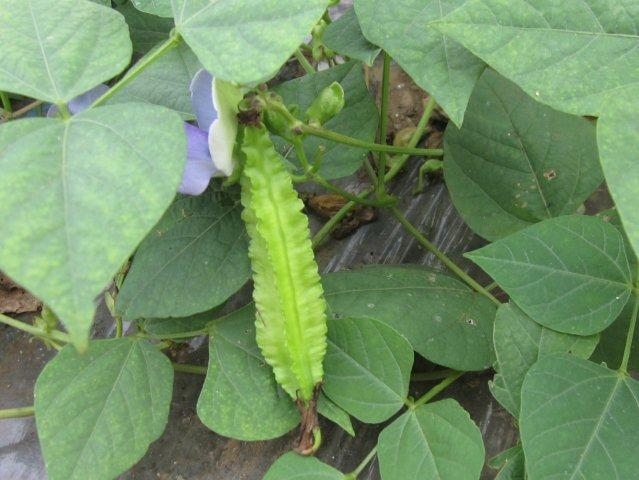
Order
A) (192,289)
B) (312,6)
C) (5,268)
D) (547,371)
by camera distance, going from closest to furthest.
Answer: (5,268) < (312,6) < (547,371) < (192,289)

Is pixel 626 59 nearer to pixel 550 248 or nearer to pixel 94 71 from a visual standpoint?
pixel 550 248

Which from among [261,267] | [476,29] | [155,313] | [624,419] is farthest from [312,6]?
[624,419]

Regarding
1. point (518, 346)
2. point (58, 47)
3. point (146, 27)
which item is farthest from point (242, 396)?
point (146, 27)

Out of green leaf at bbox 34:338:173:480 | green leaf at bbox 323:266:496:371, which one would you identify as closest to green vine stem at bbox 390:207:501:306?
green leaf at bbox 323:266:496:371

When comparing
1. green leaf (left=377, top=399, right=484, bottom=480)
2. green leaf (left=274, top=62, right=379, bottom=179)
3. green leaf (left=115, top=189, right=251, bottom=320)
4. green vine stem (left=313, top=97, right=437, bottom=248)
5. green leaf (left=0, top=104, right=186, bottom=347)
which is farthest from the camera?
green vine stem (left=313, top=97, right=437, bottom=248)

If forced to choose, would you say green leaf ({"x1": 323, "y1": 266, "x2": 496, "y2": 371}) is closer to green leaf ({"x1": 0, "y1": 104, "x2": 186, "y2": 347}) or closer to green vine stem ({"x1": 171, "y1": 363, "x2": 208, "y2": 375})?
green vine stem ({"x1": 171, "y1": 363, "x2": 208, "y2": 375})

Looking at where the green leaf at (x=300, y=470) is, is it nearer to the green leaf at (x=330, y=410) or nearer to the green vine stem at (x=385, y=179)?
the green leaf at (x=330, y=410)

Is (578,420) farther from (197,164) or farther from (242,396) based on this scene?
(197,164)
